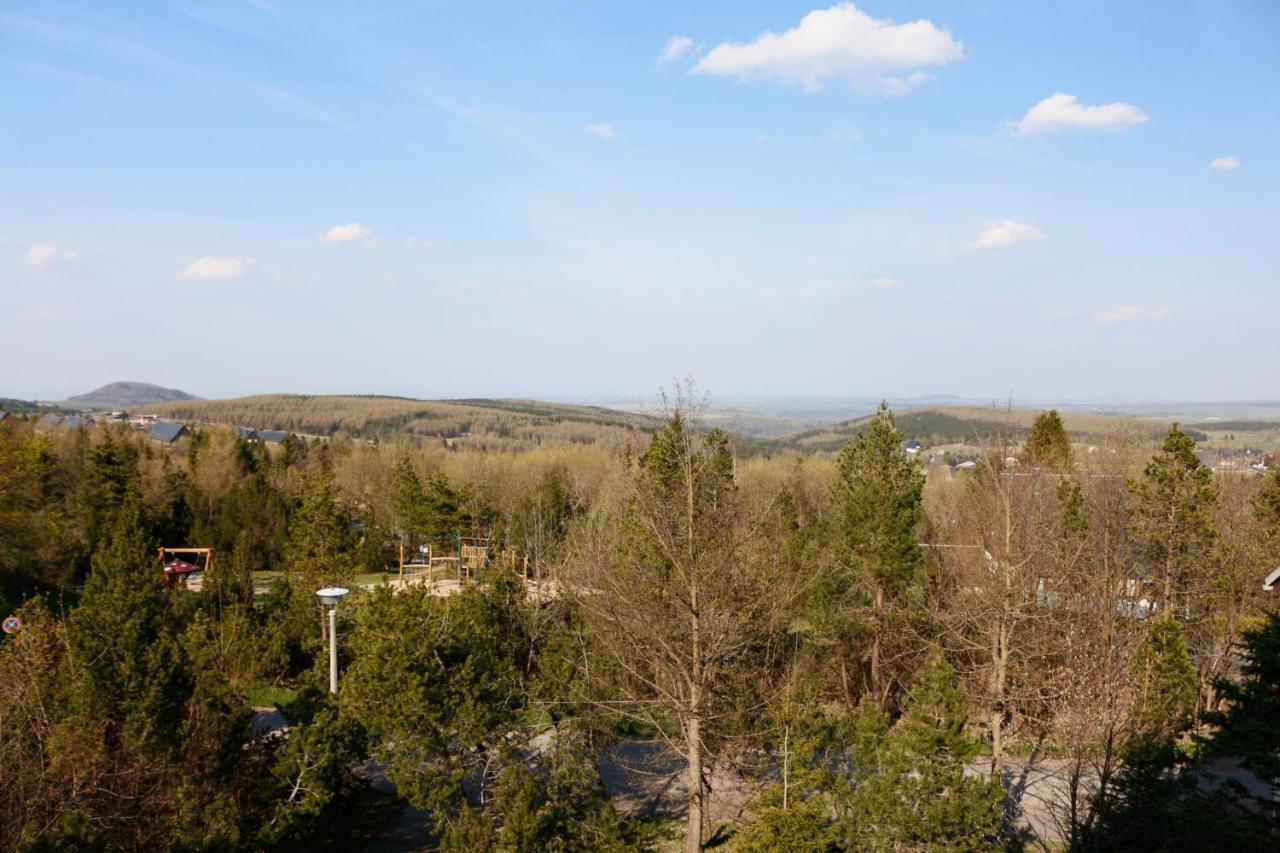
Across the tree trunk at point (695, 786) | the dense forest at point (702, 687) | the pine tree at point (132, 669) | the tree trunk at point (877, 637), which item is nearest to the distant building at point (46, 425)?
the dense forest at point (702, 687)

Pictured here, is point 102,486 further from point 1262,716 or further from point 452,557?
point 1262,716

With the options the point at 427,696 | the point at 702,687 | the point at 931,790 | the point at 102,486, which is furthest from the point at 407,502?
the point at 931,790

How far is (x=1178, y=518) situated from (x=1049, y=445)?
1161cm

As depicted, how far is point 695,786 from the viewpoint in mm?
11367

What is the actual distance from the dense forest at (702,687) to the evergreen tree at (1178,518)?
79mm

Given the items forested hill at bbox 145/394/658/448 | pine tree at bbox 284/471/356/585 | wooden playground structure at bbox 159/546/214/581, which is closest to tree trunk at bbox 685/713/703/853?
pine tree at bbox 284/471/356/585

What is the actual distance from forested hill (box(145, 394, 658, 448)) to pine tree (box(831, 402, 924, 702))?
8596 cm

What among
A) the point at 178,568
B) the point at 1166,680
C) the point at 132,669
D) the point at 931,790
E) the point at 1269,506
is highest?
the point at 1269,506

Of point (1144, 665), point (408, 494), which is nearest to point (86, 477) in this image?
point (408, 494)

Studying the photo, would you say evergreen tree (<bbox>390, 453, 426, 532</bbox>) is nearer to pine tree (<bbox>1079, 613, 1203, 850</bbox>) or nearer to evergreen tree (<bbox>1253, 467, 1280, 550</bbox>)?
pine tree (<bbox>1079, 613, 1203, 850</bbox>)

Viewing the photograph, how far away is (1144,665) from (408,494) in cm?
3259

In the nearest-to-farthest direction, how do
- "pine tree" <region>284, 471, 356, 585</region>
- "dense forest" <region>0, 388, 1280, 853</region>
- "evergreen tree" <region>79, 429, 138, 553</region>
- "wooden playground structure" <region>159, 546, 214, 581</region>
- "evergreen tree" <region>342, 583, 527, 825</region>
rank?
"dense forest" <region>0, 388, 1280, 853</region>
"evergreen tree" <region>342, 583, 527, 825</region>
"pine tree" <region>284, 471, 356, 585</region>
"wooden playground structure" <region>159, 546, 214, 581</region>
"evergreen tree" <region>79, 429, 138, 553</region>

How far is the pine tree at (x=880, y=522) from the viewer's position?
18.4 m

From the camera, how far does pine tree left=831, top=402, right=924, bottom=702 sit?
18.4 meters
